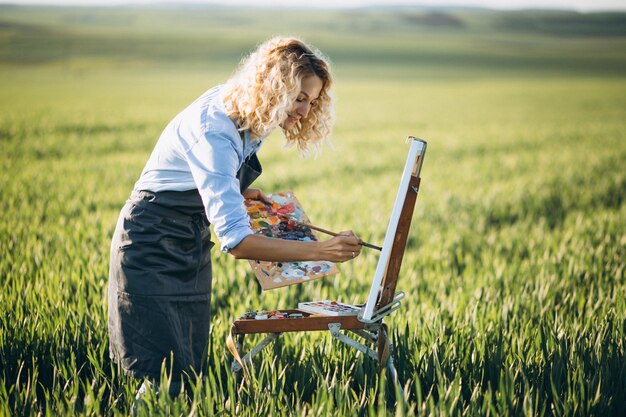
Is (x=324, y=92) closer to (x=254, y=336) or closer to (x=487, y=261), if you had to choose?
(x=254, y=336)

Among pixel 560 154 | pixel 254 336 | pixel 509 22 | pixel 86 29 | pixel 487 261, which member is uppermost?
pixel 509 22

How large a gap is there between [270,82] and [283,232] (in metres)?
0.70

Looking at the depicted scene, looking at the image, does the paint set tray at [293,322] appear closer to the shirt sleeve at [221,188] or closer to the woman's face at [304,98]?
the shirt sleeve at [221,188]

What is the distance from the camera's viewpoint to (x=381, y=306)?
2.44 meters

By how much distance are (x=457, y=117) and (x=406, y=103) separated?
942cm

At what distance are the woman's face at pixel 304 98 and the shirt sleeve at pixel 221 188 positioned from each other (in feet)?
1.05

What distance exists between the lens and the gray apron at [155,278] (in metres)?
2.59

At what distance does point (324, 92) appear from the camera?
264 cm

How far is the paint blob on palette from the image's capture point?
2614mm

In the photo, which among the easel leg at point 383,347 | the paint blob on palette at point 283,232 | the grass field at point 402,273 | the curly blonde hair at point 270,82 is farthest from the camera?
the grass field at point 402,273

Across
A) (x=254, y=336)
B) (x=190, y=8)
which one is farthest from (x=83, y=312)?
(x=190, y=8)

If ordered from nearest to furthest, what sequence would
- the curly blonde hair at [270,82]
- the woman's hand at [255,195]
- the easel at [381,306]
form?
the easel at [381,306] < the curly blonde hair at [270,82] < the woman's hand at [255,195]

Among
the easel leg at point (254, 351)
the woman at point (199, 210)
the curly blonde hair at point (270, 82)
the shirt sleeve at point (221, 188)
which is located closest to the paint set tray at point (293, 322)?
the easel leg at point (254, 351)

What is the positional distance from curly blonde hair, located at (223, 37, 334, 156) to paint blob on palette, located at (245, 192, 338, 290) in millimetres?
405
